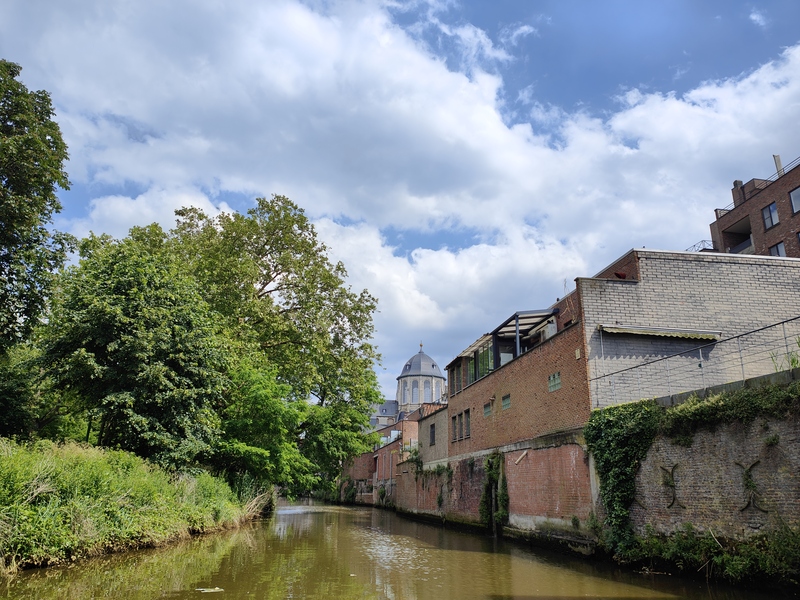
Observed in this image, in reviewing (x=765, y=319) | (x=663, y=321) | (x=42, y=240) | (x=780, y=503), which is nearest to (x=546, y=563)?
(x=780, y=503)

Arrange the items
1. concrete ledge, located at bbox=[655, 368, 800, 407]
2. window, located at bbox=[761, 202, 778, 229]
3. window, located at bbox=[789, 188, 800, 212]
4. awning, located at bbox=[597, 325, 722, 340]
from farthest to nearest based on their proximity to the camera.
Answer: window, located at bbox=[761, 202, 778, 229]
window, located at bbox=[789, 188, 800, 212]
awning, located at bbox=[597, 325, 722, 340]
concrete ledge, located at bbox=[655, 368, 800, 407]

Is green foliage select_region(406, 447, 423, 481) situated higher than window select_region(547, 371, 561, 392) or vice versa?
window select_region(547, 371, 561, 392)

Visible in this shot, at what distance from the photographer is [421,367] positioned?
115 metres

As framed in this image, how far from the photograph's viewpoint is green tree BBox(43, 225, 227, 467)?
16516 mm

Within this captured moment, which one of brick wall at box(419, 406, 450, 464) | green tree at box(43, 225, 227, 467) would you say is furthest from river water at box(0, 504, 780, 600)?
brick wall at box(419, 406, 450, 464)

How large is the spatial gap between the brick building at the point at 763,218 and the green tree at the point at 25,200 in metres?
35.5

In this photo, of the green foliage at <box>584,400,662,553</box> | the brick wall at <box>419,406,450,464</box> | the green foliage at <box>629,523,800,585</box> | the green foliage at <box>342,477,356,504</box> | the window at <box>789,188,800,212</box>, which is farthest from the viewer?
the green foliage at <box>342,477,356,504</box>

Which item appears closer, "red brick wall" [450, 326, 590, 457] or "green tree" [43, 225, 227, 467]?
"green tree" [43, 225, 227, 467]

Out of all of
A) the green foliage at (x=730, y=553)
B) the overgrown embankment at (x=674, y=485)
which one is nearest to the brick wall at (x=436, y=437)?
the overgrown embankment at (x=674, y=485)

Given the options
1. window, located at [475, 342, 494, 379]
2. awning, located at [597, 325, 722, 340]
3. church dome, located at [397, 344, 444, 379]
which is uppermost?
church dome, located at [397, 344, 444, 379]

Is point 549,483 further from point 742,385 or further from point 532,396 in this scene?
point 742,385

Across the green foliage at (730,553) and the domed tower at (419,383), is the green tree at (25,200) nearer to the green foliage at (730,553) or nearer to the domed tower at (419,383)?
the green foliage at (730,553)

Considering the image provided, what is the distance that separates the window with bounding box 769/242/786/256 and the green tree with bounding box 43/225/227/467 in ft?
104

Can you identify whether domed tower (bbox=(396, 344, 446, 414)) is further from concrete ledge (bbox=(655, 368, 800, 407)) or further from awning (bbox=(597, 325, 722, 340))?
concrete ledge (bbox=(655, 368, 800, 407))
